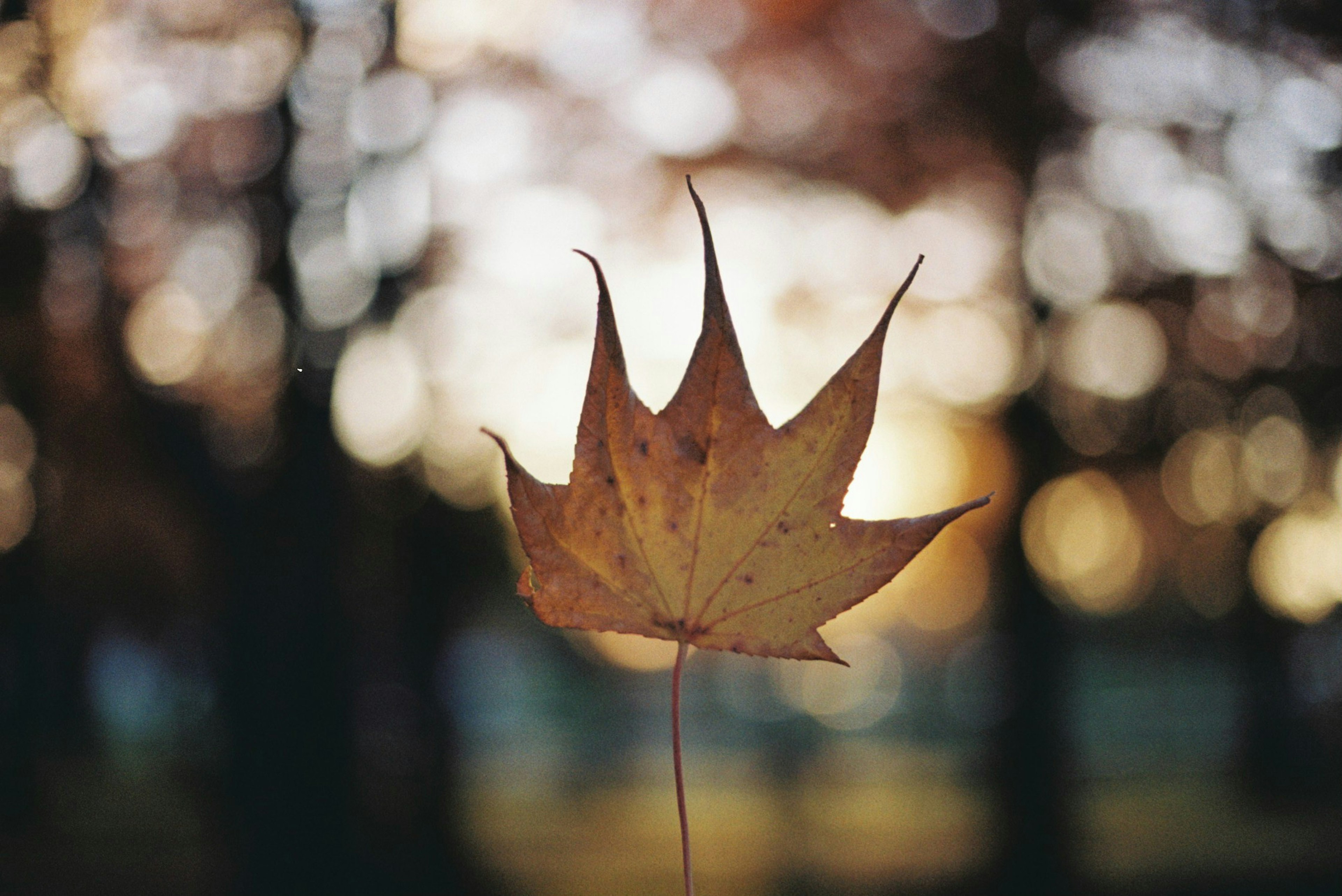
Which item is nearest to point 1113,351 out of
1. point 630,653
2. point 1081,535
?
point 1081,535

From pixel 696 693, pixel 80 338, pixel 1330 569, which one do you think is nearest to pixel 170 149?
pixel 80 338

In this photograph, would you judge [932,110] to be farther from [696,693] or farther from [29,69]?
[696,693]

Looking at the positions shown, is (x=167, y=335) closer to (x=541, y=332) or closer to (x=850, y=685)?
(x=541, y=332)

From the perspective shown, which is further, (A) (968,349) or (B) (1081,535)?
(B) (1081,535)

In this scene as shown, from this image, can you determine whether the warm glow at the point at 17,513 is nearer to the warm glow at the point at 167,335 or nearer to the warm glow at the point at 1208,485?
the warm glow at the point at 167,335

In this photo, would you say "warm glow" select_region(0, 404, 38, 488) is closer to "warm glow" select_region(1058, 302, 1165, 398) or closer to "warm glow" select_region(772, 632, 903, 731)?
"warm glow" select_region(1058, 302, 1165, 398)

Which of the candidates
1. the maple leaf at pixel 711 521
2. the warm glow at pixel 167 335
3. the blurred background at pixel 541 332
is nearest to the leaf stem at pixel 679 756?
the maple leaf at pixel 711 521
